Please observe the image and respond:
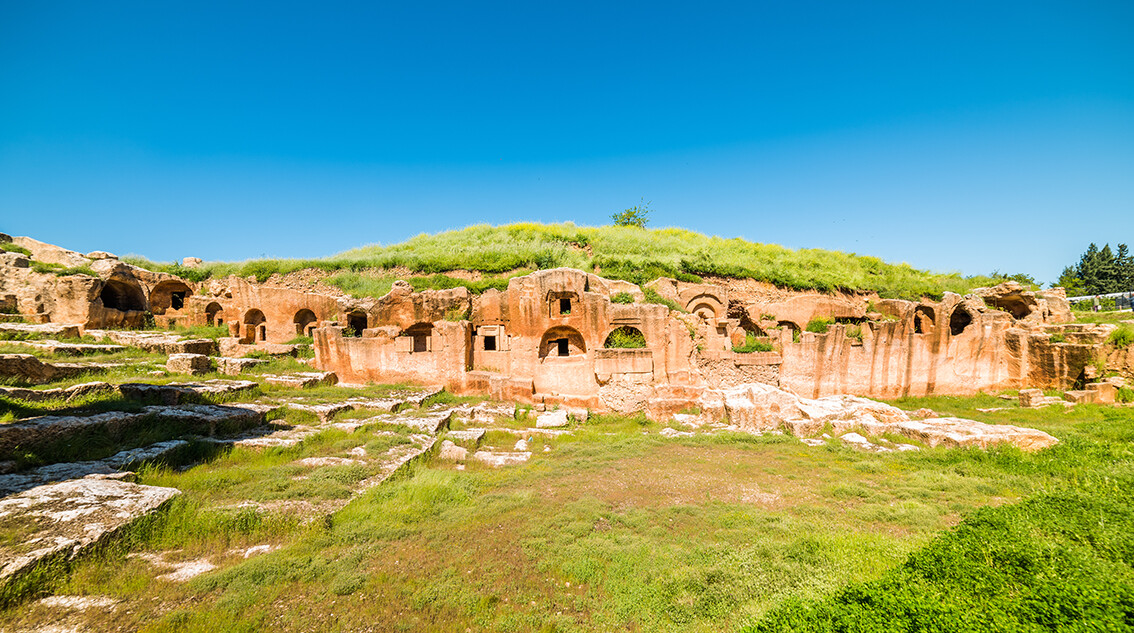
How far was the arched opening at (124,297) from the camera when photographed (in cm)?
1946

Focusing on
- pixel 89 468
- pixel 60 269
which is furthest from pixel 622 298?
Result: pixel 60 269

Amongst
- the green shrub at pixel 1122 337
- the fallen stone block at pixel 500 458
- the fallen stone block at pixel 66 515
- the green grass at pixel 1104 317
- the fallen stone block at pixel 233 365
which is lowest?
the fallen stone block at pixel 500 458

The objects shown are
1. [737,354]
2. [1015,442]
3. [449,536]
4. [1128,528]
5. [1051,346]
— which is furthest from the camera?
[1051,346]

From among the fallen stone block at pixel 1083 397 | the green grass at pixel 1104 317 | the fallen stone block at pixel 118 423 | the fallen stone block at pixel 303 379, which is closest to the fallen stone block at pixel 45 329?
the fallen stone block at pixel 303 379

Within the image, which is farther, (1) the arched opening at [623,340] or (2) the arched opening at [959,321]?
(2) the arched opening at [959,321]

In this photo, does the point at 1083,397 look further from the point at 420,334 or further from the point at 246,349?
the point at 246,349

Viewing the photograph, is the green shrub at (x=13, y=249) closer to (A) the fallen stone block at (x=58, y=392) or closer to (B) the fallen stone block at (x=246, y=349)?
(B) the fallen stone block at (x=246, y=349)

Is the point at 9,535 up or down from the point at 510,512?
up

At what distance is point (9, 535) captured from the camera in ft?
12.7

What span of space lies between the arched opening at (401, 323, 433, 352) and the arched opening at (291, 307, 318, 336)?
6612 millimetres

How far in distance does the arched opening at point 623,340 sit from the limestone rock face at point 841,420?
2471 millimetres

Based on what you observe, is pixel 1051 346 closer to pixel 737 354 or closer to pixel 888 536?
pixel 737 354

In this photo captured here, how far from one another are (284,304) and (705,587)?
20130 mm

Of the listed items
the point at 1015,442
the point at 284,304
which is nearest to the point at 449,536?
the point at 1015,442
